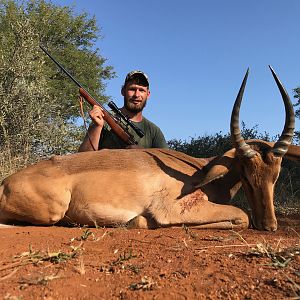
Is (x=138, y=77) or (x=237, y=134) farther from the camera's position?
(x=138, y=77)

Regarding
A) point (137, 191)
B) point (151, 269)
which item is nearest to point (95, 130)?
point (137, 191)

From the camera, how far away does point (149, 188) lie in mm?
4883

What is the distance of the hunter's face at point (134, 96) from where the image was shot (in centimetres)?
780

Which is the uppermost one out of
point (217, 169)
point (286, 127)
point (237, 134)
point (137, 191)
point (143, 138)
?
point (286, 127)

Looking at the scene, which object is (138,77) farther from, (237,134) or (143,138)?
(237,134)

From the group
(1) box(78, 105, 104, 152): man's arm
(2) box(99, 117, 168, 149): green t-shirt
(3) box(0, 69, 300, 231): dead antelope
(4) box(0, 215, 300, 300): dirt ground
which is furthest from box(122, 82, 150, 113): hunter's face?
(4) box(0, 215, 300, 300): dirt ground

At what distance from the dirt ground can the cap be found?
15.2 ft

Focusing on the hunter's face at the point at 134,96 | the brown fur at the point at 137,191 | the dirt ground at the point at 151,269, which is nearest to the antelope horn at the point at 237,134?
the brown fur at the point at 137,191

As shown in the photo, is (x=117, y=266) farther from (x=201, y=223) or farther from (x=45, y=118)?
(x=45, y=118)

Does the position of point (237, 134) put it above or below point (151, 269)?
above

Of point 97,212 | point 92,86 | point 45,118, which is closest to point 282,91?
point 97,212

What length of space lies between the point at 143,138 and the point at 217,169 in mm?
3021

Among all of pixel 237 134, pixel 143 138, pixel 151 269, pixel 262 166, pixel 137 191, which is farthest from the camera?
pixel 143 138

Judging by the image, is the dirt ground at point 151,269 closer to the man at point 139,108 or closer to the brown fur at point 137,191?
the brown fur at point 137,191
